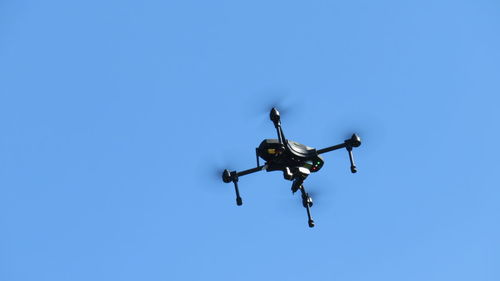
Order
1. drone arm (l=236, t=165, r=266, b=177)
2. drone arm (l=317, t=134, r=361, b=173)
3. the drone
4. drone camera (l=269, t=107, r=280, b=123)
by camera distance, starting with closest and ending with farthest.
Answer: the drone → drone camera (l=269, t=107, r=280, b=123) → drone arm (l=236, t=165, r=266, b=177) → drone arm (l=317, t=134, r=361, b=173)

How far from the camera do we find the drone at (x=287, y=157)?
15.4m

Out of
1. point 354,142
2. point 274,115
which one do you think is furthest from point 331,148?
point 274,115

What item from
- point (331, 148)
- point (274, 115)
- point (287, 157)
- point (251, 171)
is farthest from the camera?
point (251, 171)

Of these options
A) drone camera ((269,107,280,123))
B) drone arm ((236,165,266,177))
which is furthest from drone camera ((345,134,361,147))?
drone arm ((236,165,266,177))

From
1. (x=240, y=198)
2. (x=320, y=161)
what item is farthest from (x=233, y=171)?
(x=320, y=161)

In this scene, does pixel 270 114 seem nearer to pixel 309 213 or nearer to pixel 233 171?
pixel 233 171

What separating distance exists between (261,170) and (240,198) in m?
0.84

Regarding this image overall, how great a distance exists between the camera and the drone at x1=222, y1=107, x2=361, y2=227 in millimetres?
15445

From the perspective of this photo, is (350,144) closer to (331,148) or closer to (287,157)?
(331,148)

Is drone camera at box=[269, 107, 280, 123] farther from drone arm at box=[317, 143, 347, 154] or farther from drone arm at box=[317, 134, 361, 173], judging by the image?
drone arm at box=[317, 134, 361, 173]

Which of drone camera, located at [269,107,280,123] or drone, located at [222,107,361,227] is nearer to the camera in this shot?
drone, located at [222,107,361,227]

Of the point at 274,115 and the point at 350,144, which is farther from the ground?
the point at 274,115

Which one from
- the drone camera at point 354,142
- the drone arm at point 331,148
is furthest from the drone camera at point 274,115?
the drone camera at point 354,142

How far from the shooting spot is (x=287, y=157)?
1558 centimetres
